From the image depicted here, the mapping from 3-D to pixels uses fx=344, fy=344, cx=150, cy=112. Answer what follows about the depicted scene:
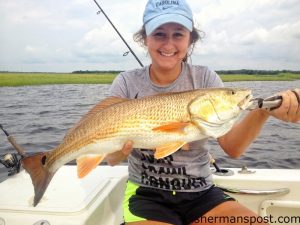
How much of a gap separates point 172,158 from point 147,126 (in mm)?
563

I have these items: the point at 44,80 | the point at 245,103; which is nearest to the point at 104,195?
the point at 245,103

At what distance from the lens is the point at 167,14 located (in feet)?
10.4

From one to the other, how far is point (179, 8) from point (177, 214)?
1914 millimetres

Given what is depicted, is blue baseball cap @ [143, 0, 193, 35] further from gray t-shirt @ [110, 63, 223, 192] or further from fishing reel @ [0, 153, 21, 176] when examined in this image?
fishing reel @ [0, 153, 21, 176]

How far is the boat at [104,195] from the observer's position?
320 cm

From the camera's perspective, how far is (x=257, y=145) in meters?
10.5

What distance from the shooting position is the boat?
10.5ft

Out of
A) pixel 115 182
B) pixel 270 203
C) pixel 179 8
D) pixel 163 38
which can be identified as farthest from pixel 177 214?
pixel 179 8

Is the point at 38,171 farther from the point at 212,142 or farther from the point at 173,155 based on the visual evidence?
the point at 212,142

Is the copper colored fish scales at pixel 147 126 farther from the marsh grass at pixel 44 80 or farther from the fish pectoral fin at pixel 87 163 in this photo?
the marsh grass at pixel 44 80

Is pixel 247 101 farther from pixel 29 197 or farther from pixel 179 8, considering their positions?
pixel 29 197

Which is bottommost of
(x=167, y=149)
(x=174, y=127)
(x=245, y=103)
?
(x=167, y=149)

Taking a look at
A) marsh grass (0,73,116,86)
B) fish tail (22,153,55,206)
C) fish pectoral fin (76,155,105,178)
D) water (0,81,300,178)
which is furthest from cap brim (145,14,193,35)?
marsh grass (0,73,116,86)

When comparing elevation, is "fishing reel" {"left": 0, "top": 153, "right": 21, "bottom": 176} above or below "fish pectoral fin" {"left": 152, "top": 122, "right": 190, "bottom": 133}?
below
